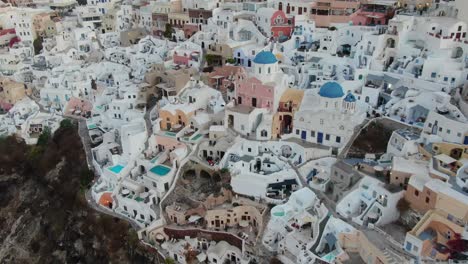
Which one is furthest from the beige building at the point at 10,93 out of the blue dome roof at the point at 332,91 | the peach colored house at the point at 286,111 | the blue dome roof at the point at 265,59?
the blue dome roof at the point at 332,91

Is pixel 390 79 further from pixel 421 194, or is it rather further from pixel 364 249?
pixel 364 249

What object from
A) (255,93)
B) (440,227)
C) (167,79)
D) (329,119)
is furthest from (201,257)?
(167,79)

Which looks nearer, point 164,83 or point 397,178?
point 397,178

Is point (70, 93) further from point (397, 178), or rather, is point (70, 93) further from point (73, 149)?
point (397, 178)

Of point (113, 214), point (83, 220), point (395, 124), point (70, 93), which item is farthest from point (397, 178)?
point (70, 93)

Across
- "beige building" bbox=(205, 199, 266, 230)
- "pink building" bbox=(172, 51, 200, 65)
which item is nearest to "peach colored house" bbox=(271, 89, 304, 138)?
"beige building" bbox=(205, 199, 266, 230)

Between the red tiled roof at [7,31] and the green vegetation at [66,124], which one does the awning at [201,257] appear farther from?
the red tiled roof at [7,31]
